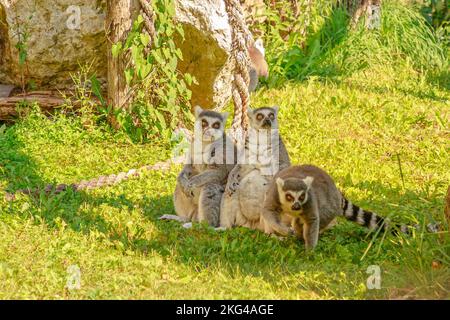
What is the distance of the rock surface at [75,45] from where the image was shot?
8.81 metres

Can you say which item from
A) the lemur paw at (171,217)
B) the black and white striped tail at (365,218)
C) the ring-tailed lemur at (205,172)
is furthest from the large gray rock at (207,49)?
the black and white striped tail at (365,218)

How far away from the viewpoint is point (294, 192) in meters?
5.58

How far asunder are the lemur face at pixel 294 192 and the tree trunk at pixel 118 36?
3.35 metres

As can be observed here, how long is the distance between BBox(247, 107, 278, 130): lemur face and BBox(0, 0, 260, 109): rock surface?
2562 mm

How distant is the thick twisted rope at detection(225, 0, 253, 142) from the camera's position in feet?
24.2

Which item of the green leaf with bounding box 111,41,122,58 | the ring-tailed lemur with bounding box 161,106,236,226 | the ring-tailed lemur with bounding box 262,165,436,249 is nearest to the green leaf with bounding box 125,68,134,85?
the green leaf with bounding box 111,41,122,58

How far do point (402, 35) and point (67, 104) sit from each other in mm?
5617

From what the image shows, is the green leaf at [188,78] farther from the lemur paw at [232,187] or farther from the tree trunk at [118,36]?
the lemur paw at [232,187]

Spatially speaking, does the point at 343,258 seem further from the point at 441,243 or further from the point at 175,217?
the point at 175,217

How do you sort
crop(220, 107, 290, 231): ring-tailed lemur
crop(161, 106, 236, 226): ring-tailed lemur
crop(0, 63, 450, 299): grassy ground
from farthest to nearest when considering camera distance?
crop(161, 106, 236, 226): ring-tailed lemur
crop(220, 107, 290, 231): ring-tailed lemur
crop(0, 63, 450, 299): grassy ground

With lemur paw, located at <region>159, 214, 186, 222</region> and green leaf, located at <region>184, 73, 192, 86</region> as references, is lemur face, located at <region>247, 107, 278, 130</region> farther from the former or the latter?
green leaf, located at <region>184, 73, 192, 86</region>

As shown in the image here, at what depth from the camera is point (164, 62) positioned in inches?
327

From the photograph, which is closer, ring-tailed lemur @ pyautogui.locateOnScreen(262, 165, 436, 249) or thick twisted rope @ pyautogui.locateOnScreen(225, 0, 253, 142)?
ring-tailed lemur @ pyautogui.locateOnScreen(262, 165, 436, 249)

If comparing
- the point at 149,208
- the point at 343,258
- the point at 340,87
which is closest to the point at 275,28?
the point at 340,87
